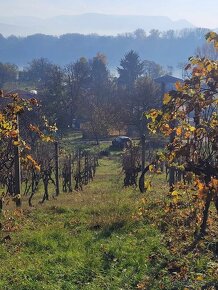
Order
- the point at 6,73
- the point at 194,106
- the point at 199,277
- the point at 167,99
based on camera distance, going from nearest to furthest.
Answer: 1. the point at 167,99
2. the point at 194,106
3. the point at 199,277
4. the point at 6,73

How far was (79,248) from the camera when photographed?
6.39 metres

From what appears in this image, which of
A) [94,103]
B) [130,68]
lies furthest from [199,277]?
[130,68]

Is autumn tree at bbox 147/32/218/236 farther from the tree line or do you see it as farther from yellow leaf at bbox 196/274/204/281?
the tree line

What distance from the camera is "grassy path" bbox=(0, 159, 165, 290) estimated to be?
5387mm

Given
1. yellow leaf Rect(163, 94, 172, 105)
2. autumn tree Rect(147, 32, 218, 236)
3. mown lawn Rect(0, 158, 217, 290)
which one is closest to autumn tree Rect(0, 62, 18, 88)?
mown lawn Rect(0, 158, 217, 290)

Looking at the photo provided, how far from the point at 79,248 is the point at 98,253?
370 millimetres

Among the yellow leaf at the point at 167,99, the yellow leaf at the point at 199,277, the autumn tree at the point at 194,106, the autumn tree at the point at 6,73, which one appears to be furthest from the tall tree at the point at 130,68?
the yellow leaf at the point at 167,99

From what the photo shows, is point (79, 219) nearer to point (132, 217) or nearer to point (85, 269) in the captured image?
point (132, 217)

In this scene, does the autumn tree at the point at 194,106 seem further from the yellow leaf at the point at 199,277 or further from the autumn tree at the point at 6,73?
the autumn tree at the point at 6,73

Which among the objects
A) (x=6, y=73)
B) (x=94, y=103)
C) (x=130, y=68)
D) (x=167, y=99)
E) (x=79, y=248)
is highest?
(x=167, y=99)

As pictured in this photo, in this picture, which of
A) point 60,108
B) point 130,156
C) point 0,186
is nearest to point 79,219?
point 0,186

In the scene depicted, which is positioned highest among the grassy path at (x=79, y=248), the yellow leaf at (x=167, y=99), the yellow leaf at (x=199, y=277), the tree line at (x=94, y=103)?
the yellow leaf at (x=167, y=99)

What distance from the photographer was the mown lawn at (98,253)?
530 centimetres

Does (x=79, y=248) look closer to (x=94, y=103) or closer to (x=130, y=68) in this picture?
(x=94, y=103)
